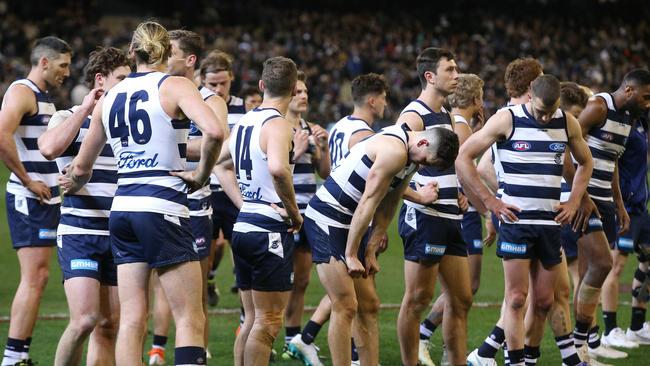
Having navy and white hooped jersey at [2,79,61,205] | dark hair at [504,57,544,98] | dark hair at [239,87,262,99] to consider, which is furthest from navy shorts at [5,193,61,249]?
dark hair at [504,57,544,98]

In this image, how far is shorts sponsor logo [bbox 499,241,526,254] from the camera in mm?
7891

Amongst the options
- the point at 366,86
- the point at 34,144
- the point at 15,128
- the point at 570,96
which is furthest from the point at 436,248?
the point at 15,128

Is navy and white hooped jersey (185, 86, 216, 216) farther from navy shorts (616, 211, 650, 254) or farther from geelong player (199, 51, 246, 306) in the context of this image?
navy shorts (616, 211, 650, 254)

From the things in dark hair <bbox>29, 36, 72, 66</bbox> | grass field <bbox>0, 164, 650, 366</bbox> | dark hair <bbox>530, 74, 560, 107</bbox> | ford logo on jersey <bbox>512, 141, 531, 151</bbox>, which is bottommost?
grass field <bbox>0, 164, 650, 366</bbox>

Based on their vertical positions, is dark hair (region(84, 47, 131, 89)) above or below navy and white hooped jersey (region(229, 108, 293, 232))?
above

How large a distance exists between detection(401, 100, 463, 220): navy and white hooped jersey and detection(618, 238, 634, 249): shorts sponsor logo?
3.12 meters

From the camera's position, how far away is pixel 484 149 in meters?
7.94

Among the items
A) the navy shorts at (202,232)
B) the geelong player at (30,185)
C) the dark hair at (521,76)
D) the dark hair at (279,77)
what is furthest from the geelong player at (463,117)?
the geelong player at (30,185)

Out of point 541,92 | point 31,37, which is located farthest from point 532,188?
point 31,37

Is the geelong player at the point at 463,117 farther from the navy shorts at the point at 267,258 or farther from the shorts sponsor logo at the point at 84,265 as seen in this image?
the shorts sponsor logo at the point at 84,265

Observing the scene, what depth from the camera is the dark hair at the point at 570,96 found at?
9.46m

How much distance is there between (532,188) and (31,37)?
29.6 meters

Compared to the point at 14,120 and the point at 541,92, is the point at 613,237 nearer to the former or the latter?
the point at 541,92

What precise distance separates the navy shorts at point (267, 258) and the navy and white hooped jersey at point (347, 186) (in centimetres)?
33
